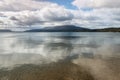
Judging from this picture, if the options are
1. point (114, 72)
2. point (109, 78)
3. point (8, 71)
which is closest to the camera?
point (109, 78)

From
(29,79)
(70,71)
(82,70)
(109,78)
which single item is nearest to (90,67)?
(82,70)

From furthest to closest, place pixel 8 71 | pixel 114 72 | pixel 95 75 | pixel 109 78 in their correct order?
pixel 8 71 < pixel 114 72 < pixel 95 75 < pixel 109 78

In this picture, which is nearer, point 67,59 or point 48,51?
point 67,59

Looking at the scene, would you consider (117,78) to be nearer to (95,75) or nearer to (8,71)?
(95,75)

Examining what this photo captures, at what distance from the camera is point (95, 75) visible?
62.6ft

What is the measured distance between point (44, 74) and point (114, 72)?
8.70 m

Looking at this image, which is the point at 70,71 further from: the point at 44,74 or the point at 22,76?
the point at 22,76

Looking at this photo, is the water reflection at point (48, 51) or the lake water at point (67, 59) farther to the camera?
the water reflection at point (48, 51)

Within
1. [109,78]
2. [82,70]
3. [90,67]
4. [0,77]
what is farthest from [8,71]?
[109,78]

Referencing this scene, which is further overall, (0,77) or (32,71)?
(32,71)

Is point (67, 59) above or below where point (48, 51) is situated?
above

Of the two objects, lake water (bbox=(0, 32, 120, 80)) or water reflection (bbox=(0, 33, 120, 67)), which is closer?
lake water (bbox=(0, 32, 120, 80))

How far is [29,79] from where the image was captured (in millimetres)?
18438

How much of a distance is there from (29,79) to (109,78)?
29.0 feet
